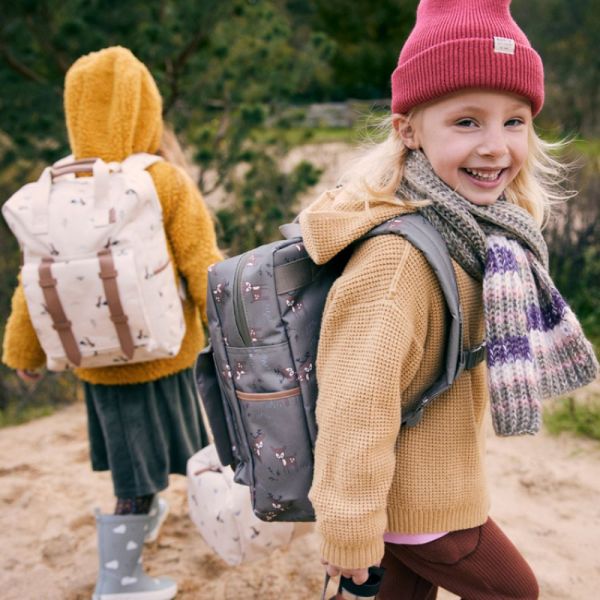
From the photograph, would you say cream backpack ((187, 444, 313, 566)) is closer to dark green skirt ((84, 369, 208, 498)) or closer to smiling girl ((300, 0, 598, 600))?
dark green skirt ((84, 369, 208, 498))

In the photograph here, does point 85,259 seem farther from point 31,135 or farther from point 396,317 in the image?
point 31,135

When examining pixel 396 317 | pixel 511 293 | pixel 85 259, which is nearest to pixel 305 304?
pixel 396 317

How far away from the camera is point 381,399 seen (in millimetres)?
1302

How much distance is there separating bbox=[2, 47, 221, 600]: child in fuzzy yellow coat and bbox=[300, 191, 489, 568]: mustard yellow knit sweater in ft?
2.81

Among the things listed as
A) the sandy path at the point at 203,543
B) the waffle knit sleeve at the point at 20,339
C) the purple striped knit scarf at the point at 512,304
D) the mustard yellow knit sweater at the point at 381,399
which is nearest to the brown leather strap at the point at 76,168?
the waffle knit sleeve at the point at 20,339

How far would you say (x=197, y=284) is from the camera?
2.28 metres

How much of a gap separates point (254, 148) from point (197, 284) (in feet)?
11.8

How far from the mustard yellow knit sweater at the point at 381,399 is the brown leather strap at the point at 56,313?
90cm

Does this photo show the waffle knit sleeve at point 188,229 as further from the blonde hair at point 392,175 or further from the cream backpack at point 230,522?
the blonde hair at point 392,175

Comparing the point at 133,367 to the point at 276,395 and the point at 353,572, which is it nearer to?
the point at 276,395

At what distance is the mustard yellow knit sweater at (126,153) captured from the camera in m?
2.24

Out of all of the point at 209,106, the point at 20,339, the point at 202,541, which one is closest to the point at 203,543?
the point at 202,541

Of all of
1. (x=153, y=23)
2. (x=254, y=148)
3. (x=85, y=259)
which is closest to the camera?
(x=85, y=259)

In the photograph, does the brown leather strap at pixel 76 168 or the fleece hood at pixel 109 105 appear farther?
the fleece hood at pixel 109 105
